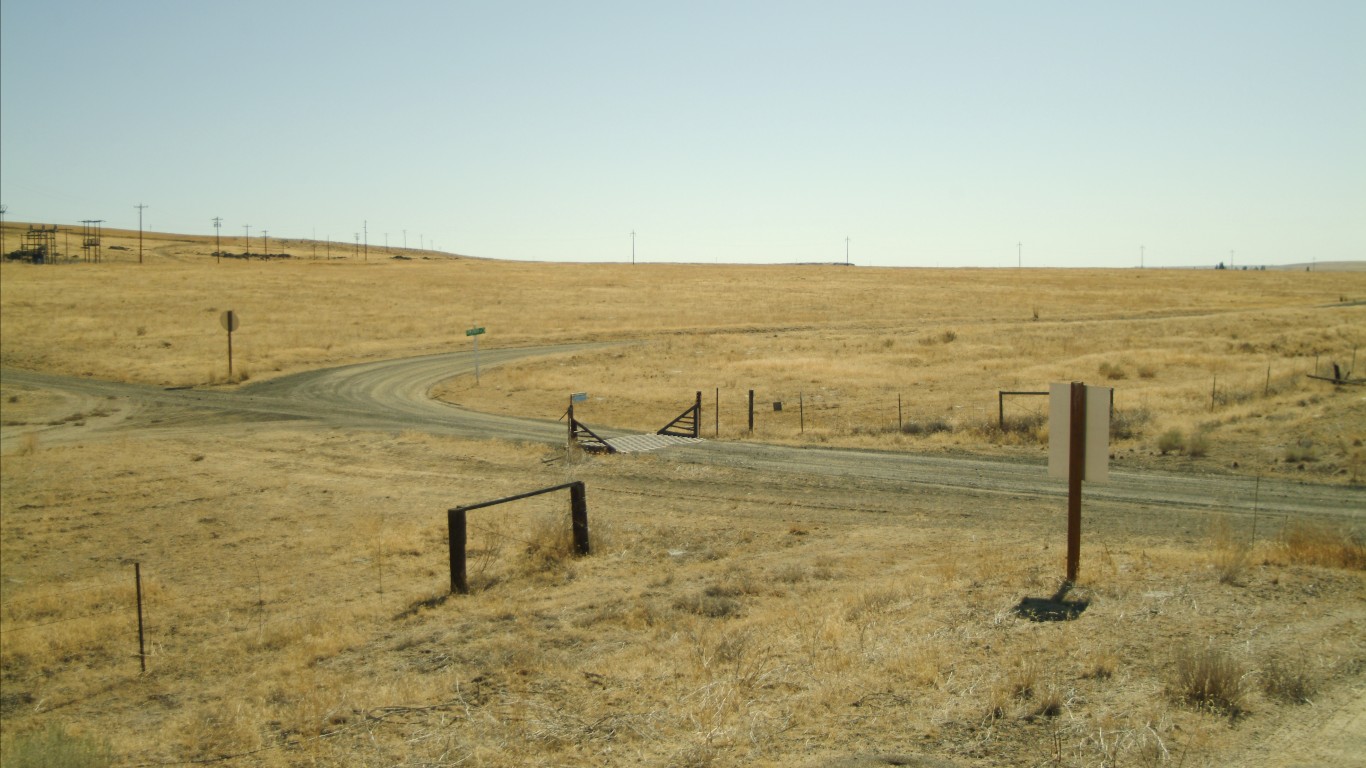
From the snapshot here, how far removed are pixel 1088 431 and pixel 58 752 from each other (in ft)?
29.2

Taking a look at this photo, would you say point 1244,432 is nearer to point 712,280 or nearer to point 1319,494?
point 1319,494

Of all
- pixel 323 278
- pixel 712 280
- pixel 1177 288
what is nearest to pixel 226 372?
pixel 323 278

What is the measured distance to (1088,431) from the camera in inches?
342

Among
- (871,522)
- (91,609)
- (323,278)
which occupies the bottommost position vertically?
(91,609)

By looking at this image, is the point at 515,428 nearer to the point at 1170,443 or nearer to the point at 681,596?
the point at 1170,443

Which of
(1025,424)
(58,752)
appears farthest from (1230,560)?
(1025,424)

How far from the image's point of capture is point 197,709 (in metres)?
8.55

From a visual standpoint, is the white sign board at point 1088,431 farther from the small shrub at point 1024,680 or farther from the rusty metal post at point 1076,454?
the small shrub at point 1024,680

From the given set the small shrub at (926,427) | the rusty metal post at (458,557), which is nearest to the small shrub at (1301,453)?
the small shrub at (926,427)

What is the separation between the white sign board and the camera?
28.3 feet

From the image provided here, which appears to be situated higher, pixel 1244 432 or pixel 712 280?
pixel 712 280

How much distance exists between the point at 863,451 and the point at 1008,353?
24.9 m

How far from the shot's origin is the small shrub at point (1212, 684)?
572 centimetres

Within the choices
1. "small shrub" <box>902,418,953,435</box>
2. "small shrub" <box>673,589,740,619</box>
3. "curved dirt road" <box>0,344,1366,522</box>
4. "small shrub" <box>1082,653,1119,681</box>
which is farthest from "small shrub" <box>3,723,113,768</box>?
"small shrub" <box>902,418,953,435</box>
